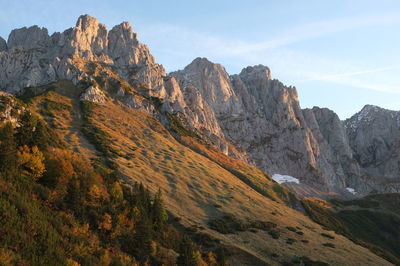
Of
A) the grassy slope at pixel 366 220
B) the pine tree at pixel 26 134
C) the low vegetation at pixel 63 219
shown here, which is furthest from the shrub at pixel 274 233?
the grassy slope at pixel 366 220

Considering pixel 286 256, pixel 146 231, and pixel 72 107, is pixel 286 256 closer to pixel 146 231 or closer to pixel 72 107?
pixel 146 231

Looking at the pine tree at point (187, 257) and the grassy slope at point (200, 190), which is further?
the grassy slope at point (200, 190)

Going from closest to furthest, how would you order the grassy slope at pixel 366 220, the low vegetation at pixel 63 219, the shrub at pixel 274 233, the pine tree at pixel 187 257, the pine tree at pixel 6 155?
the low vegetation at pixel 63 219
the pine tree at pixel 6 155
the pine tree at pixel 187 257
the shrub at pixel 274 233
the grassy slope at pixel 366 220

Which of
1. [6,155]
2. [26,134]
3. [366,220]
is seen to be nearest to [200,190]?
[26,134]

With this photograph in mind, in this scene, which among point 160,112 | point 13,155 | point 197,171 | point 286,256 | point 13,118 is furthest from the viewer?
point 160,112

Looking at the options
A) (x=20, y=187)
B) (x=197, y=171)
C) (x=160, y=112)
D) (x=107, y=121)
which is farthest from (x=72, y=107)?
(x=20, y=187)

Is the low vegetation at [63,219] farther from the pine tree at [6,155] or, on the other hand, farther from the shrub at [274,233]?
the shrub at [274,233]

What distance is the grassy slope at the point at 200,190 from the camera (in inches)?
2478

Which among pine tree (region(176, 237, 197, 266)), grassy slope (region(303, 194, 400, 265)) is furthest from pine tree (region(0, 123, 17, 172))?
grassy slope (region(303, 194, 400, 265))

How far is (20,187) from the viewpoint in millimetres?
29578

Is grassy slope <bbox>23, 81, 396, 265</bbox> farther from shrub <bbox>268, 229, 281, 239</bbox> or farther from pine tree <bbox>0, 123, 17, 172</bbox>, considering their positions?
pine tree <bbox>0, 123, 17, 172</bbox>

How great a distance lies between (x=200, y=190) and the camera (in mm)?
93312

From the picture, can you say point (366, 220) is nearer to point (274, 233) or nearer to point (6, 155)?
point (274, 233)

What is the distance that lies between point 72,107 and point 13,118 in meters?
88.7
